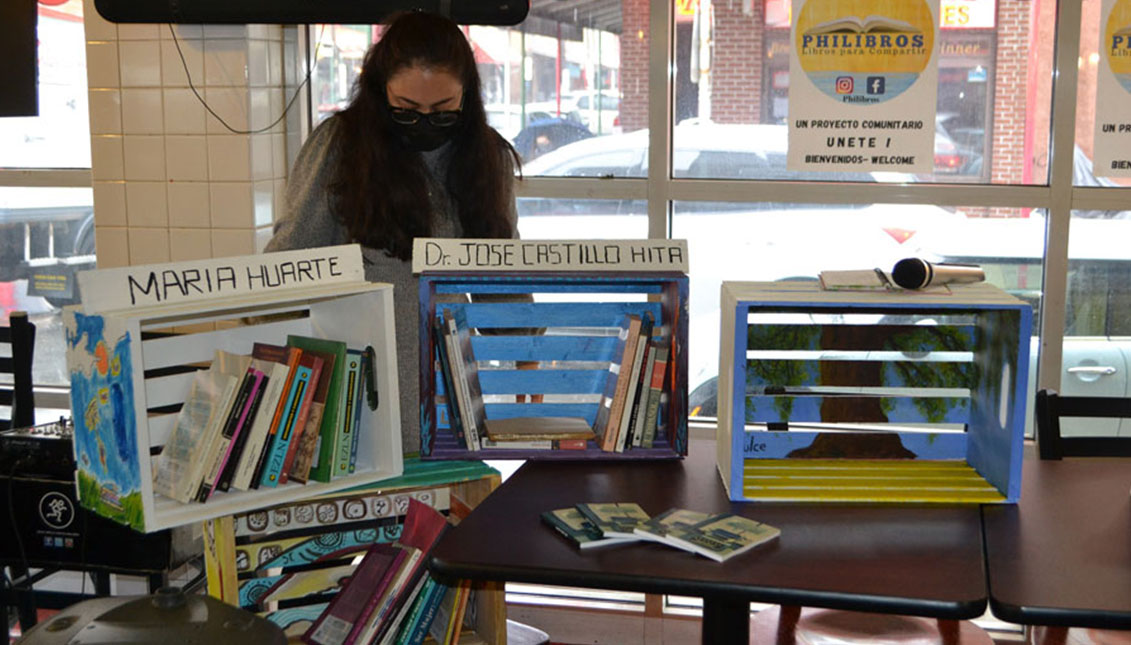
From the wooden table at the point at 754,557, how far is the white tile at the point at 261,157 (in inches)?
70.3

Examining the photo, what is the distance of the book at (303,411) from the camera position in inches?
74.8

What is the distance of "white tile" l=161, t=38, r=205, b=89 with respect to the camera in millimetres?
3279

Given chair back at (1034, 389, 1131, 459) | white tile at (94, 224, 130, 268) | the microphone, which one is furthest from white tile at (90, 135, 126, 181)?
chair back at (1034, 389, 1131, 459)

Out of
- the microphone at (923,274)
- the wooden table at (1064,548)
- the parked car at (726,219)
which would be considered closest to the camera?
the wooden table at (1064,548)

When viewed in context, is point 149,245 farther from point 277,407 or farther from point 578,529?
point 578,529

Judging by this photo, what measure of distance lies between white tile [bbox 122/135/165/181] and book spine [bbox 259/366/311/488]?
1.74 metres

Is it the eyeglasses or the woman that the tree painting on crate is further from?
the eyeglasses

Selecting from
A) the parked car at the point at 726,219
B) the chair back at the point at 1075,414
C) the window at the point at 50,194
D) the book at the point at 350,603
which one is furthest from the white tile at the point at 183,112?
the chair back at the point at 1075,414

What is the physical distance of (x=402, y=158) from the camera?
238cm

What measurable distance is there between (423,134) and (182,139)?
1.33 metres

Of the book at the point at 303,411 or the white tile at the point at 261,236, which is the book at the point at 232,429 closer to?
the book at the point at 303,411

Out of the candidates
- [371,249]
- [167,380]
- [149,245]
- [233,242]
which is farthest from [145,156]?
[167,380]

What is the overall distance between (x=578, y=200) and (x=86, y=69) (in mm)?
1602

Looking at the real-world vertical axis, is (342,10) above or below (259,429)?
above
